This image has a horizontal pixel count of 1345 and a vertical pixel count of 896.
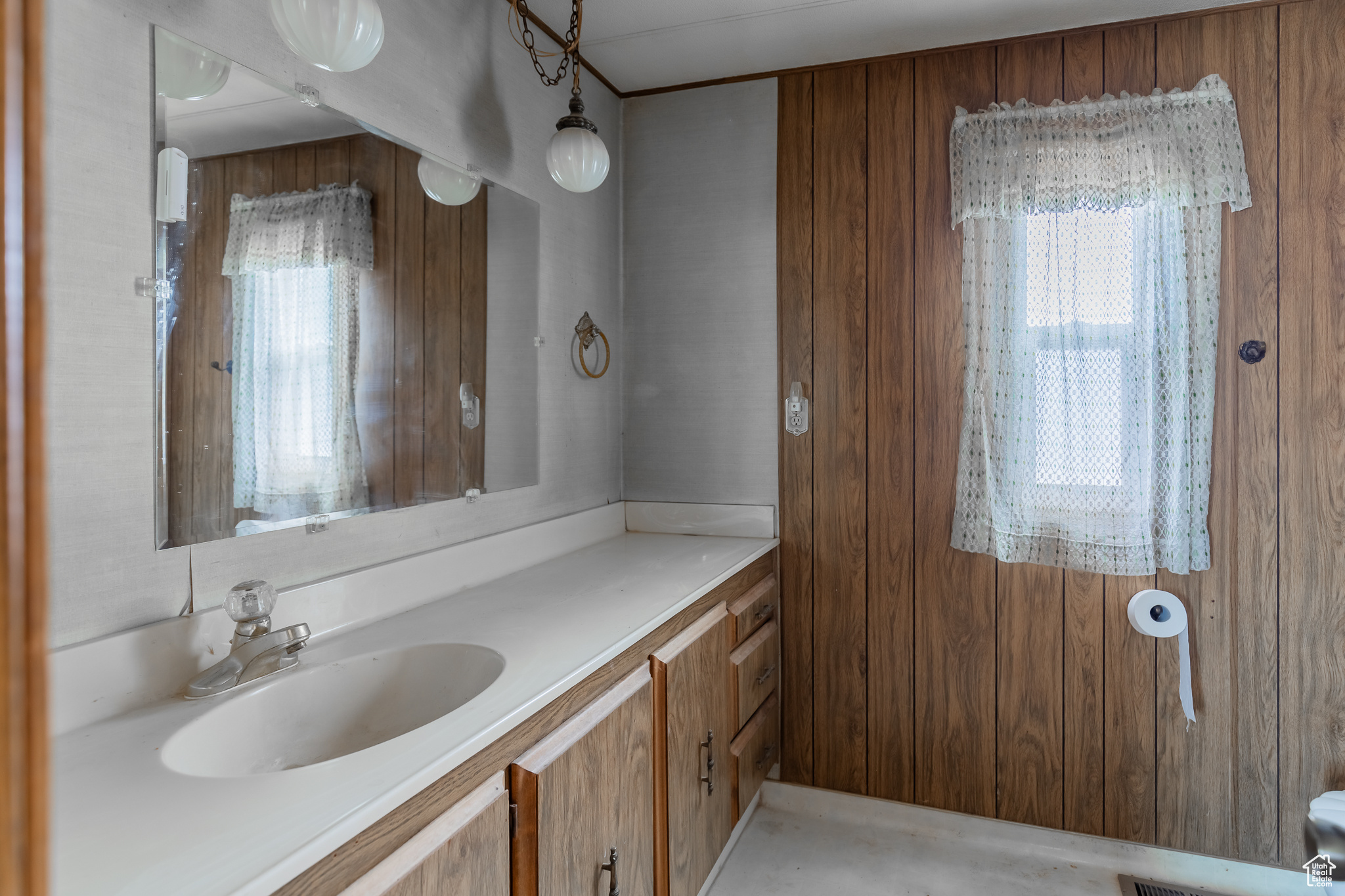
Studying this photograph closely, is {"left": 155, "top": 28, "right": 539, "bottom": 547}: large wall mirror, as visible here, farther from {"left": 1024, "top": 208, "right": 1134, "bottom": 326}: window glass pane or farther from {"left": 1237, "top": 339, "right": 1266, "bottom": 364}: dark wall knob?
{"left": 1237, "top": 339, "right": 1266, "bottom": 364}: dark wall knob

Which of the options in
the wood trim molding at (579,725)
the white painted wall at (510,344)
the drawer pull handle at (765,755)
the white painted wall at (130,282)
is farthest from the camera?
the drawer pull handle at (765,755)

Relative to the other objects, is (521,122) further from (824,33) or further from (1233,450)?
(1233,450)

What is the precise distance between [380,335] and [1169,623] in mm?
2091

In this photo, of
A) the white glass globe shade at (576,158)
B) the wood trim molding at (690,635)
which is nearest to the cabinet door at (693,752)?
the wood trim molding at (690,635)

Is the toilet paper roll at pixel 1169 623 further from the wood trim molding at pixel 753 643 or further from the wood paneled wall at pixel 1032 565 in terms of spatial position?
the wood trim molding at pixel 753 643

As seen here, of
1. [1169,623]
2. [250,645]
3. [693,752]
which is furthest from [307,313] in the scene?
[1169,623]

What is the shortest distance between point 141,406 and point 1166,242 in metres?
2.30

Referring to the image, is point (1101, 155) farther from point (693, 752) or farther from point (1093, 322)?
point (693, 752)

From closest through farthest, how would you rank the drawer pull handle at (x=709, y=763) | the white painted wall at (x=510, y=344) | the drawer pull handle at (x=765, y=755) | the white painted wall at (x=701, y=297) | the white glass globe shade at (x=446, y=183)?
the white glass globe shade at (x=446, y=183), the drawer pull handle at (x=709, y=763), the white painted wall at (x=510, y=344), the drawer pull handle at (x=765, y=755), the white painted wall at (x=701, y=297)

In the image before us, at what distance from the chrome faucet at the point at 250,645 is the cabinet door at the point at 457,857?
1.27 ft

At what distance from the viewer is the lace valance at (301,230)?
46.0 inches

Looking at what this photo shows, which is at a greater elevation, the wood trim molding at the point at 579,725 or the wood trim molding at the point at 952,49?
the wood trim molding at the point at 952,49

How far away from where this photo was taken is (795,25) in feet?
6.79

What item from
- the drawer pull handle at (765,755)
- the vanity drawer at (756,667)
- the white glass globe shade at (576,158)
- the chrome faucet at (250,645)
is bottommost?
the drawer pull handle at (765,755)
